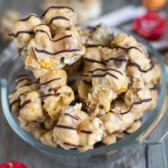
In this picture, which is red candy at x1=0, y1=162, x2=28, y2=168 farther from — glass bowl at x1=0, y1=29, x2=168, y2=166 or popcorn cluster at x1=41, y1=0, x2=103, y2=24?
popcorn cluster at x1=41, y1=0, x2=103, y2=24

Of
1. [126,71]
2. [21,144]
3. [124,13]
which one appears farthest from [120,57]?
[124,13]

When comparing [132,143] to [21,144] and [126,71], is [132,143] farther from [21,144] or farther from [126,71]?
[21,144]

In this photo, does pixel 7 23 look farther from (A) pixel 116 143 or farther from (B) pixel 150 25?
(A) pixel 116 143

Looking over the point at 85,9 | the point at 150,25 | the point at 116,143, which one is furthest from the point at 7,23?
the point at 116,143

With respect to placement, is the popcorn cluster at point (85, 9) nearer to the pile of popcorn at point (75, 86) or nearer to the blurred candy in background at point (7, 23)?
the blurred candy in background at point (7, 23)

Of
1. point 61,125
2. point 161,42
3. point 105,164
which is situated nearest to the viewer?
point 61,125

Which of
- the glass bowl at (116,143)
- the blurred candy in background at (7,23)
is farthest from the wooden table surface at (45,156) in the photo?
the blurred candy in background at (7,23)

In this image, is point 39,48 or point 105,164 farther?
point 105,164
